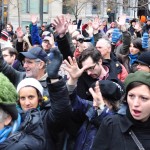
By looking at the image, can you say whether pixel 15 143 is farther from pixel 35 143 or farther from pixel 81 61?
pixel 81 61

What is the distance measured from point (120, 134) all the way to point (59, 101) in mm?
551

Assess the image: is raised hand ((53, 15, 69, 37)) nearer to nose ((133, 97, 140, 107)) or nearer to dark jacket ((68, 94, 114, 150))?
dark jacket ((68, 94, 114, 150))

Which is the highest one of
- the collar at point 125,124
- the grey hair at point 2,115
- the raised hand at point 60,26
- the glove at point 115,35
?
the raised hand at point 60,26

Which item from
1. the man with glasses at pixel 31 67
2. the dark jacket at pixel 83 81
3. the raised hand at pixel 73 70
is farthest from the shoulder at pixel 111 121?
the man with glasses at pixel 31 67

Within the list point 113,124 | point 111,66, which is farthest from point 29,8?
point 113,124

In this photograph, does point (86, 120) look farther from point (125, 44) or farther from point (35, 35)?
point (35, 35)

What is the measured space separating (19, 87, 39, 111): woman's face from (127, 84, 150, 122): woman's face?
3.46 feet

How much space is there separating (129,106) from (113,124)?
18cm

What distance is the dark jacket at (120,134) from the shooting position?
A: 287 centimetres

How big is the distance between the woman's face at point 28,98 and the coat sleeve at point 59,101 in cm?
47

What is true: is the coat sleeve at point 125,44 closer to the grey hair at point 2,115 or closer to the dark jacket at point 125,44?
the dark jacket at point 125,44

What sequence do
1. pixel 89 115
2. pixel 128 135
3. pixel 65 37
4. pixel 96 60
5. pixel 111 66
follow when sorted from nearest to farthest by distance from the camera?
pixel 128 135, pixel 89 115, pixel 96 60, pixel 65 37, pixel 111 66

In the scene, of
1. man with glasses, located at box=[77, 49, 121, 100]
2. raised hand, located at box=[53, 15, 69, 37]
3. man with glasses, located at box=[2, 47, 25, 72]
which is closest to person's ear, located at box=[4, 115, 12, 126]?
man with glasses, located at box=[77, 49, 121, 100]

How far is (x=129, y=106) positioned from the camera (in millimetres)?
2969
